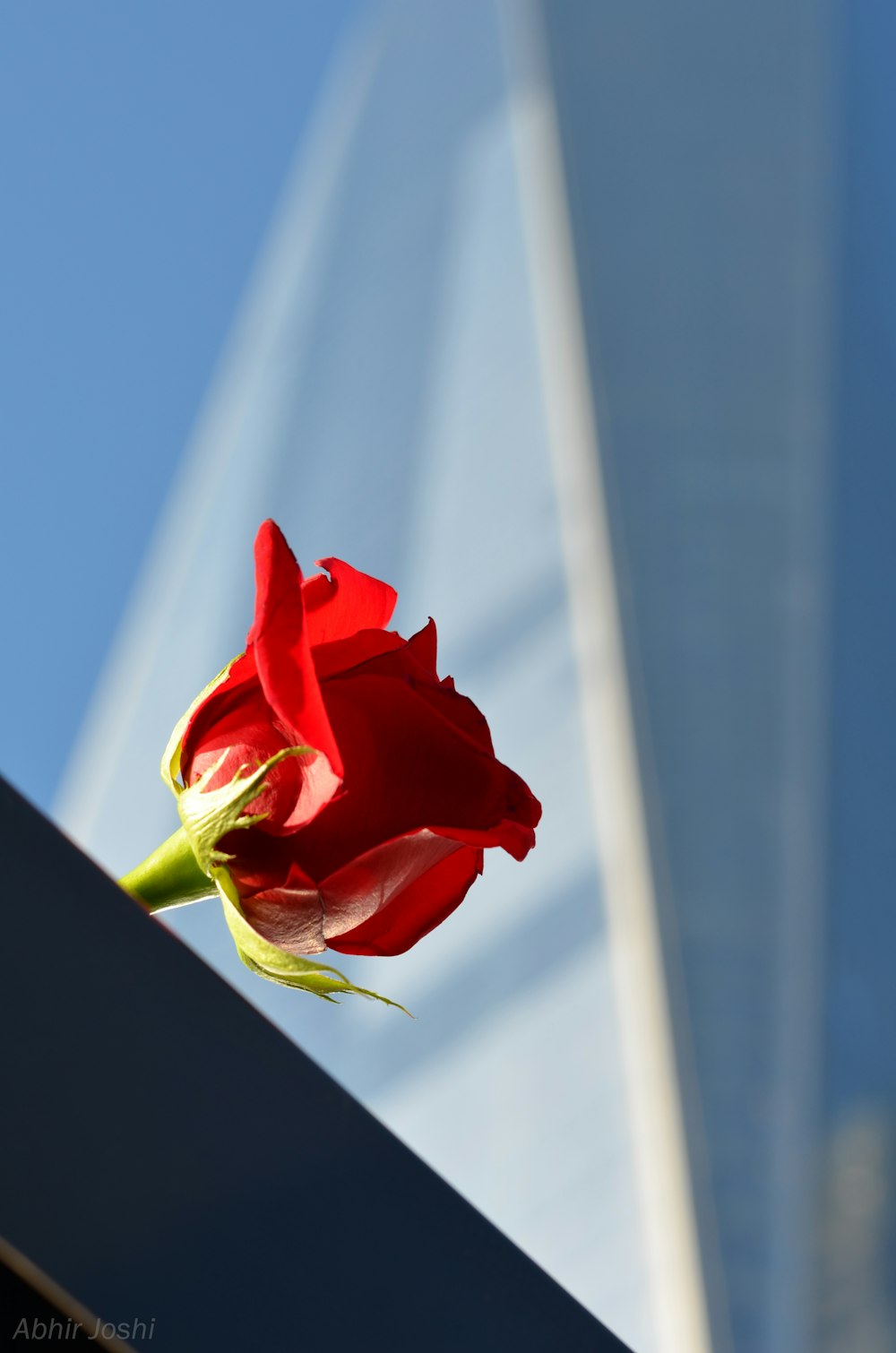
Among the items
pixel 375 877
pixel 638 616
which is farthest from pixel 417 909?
pixel 638 616

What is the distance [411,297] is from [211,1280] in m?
1.84

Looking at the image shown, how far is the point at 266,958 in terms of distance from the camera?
0.43ft

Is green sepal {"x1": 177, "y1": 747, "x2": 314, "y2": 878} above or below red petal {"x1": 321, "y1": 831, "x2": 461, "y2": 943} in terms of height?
above

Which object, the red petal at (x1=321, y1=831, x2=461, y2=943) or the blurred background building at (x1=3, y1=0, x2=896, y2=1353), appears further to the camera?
the blurred background building at (x1=3, y1=0, x2=896, y2=1353)

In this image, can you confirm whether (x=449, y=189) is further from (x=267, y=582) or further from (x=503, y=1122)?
(x=267, y=582)

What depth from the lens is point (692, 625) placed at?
1059mm

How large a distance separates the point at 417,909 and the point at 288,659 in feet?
0.13

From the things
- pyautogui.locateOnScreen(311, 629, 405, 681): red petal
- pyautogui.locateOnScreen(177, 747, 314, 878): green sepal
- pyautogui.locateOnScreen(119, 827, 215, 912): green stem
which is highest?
pyautogui.locateOnScreen(311, 629, 405, 681): red petal

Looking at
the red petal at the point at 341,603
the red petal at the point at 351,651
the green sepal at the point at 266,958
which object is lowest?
the green sepal at the point at 266,958

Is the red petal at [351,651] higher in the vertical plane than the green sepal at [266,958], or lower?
higher

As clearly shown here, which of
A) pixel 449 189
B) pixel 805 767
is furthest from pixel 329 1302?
pixel 449 189

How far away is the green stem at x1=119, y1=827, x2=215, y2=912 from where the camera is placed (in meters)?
0.13

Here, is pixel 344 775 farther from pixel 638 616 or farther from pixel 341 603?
pixel 638 616

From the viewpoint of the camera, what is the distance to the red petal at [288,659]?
0.11 m
